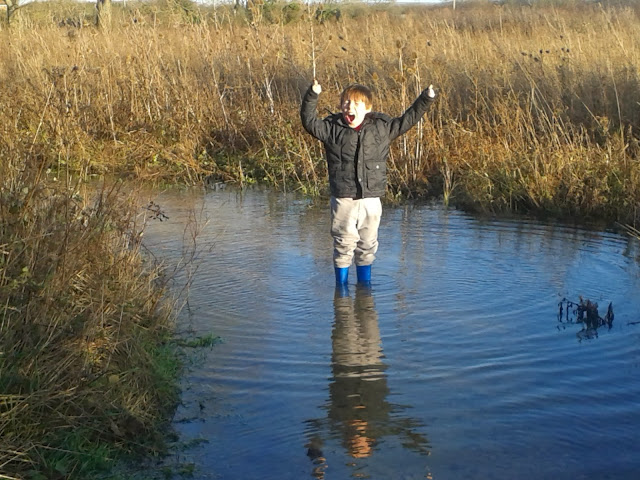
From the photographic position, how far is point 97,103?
13633mm

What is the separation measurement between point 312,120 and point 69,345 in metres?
3.22

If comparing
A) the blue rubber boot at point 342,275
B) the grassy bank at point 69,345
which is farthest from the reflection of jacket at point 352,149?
the grassy bank at point 69,345

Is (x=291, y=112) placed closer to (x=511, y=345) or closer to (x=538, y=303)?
(x=538, y=303)

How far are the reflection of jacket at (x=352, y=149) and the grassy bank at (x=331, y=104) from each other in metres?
3.30

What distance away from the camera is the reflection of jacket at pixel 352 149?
23.4 ft

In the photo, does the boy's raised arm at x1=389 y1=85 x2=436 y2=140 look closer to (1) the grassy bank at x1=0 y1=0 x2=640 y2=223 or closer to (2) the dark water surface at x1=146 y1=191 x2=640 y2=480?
(2) the dark water surface at x1=146 y1=191 x2=640 y2=480

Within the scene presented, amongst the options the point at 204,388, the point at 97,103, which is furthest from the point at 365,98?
the point at 97,103

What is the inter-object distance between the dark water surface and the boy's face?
1327 mm

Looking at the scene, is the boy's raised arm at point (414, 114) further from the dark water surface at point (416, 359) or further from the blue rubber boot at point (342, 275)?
the dark water surface at point (416, 359)

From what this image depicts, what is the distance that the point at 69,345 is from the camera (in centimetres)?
452

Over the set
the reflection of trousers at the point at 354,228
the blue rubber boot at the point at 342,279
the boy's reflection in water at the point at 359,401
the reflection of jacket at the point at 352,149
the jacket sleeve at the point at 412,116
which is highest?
the jacket sleeve at the point at 412,116

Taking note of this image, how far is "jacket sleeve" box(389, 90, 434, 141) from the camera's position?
7262 millimetres

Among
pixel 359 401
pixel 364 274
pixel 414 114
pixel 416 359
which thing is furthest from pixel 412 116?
pixel 359 401

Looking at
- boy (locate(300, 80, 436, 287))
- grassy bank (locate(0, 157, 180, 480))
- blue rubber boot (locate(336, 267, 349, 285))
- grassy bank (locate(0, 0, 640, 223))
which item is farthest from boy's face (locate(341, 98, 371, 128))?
grassy bank (locate(0, 0, 640, 223))
